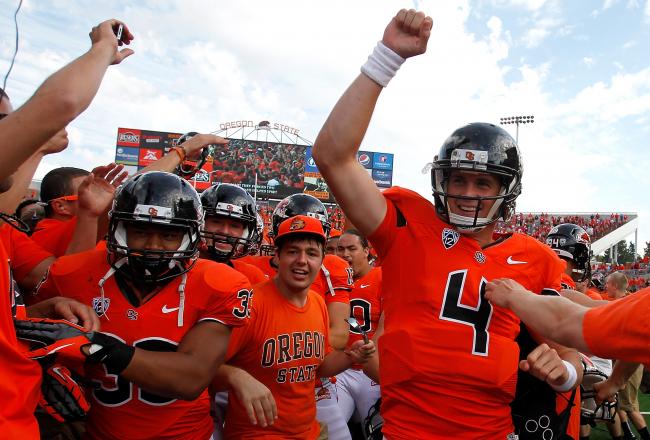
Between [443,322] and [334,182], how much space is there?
784mm

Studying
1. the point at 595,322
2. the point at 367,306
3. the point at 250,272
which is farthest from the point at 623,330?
the point at 367,306

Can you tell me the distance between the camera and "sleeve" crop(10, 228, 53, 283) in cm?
287

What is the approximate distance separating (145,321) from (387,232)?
3.85 feet

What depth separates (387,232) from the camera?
2369mm

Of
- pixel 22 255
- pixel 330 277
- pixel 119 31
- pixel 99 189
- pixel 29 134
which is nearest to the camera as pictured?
pixel 29 134

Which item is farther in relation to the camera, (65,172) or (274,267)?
(274,267)

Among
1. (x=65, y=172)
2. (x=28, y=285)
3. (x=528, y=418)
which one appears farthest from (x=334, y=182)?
(x=65, y=172)

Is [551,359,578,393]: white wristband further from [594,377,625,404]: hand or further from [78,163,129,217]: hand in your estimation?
[78,163,129,217]: hand

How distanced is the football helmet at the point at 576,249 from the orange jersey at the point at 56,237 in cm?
416

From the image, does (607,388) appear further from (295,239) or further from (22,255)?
(22,255)

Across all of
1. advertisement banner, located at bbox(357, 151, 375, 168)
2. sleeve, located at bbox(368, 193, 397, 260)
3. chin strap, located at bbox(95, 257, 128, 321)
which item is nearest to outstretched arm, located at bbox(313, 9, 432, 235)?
sleeve, located at bbox(368, 193, 397, 260)

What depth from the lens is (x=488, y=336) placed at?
7.50ft

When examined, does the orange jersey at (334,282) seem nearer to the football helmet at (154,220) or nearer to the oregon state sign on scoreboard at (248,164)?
the football helmet at (154,220)

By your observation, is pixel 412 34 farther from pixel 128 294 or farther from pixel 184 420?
pixel 184 420
